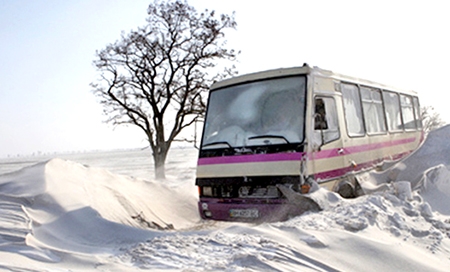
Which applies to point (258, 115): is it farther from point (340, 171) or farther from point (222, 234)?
point (222, 234)

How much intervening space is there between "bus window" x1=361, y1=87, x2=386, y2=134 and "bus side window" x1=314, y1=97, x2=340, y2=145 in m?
1.85

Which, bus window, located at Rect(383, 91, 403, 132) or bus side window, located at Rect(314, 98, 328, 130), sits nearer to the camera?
bus side window, located at Rect(314, 98, 328, 130)

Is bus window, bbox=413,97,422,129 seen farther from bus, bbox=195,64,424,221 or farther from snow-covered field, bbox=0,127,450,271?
bus, bbox=195,64,424,221

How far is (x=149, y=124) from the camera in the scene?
23375mm

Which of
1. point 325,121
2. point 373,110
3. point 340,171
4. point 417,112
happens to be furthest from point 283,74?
point 417,112

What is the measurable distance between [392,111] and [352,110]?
11.0ft

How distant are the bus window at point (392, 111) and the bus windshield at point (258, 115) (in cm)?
479

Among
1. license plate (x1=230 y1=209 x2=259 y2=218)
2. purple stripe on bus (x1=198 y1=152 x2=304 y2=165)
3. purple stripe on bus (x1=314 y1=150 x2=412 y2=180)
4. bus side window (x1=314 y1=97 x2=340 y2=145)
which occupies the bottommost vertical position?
license plate (x1=230 y1=209 x2=259 y2=218)

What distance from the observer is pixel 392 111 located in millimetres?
12148

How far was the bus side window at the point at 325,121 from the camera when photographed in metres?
7.75

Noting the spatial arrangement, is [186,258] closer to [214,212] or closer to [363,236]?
[363,236]

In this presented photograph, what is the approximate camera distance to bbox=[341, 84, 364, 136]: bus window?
9.09 m

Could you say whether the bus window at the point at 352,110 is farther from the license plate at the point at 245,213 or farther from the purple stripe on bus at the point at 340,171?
the license plate at the point at 245,213

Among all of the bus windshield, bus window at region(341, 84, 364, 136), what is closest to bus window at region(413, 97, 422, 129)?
bus window at region(341, 84, 364, 136)
